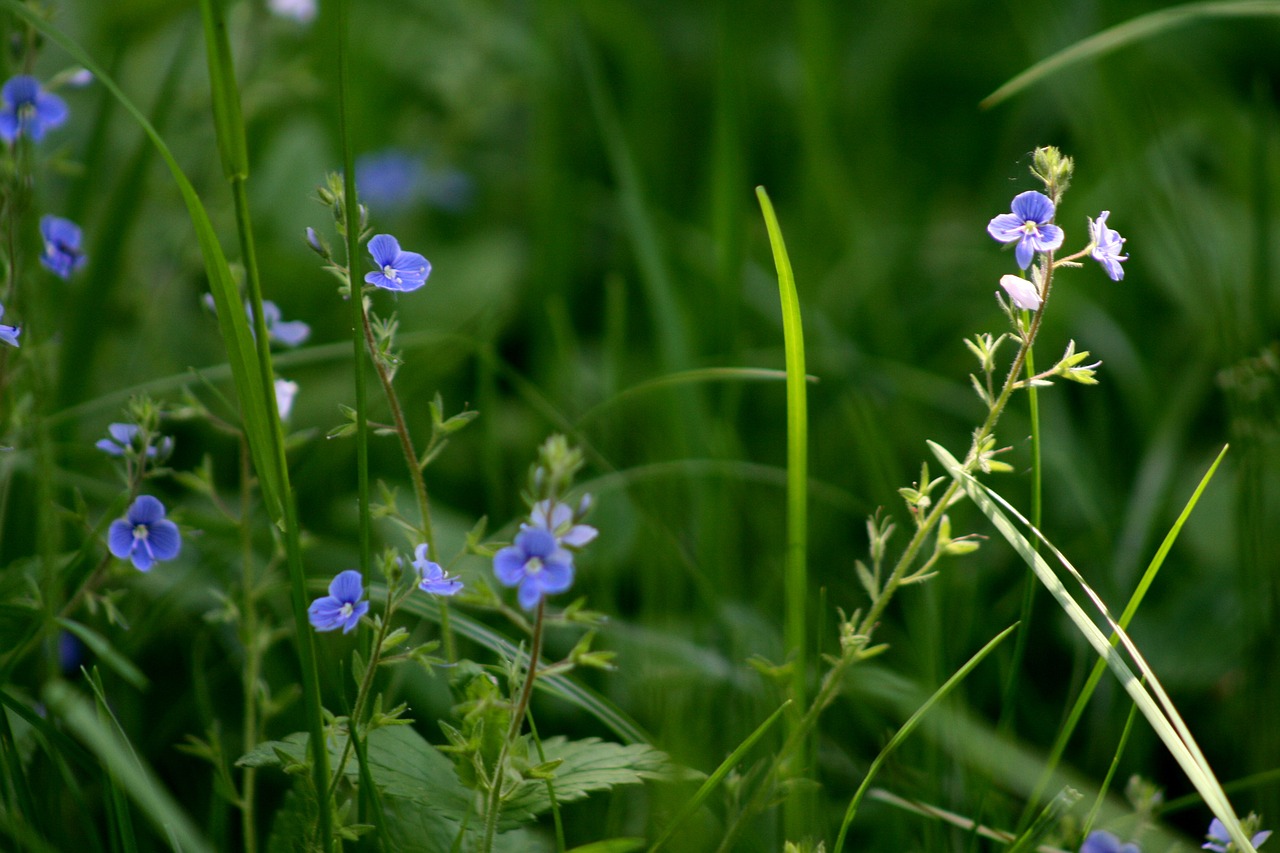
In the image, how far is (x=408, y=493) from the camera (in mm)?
2764

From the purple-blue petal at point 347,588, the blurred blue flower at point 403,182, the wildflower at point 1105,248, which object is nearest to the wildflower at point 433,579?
the purple-blue petal at point 347,588

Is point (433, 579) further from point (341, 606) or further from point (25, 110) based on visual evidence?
point (25, 110)

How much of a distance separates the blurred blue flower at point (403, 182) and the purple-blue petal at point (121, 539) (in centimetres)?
218

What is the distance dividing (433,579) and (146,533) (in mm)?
473

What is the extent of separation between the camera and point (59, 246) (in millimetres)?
1758

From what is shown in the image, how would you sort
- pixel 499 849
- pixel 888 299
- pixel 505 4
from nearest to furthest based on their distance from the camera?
1. pixel 499 849
2. pixel 888 299
3. pixel 505 4

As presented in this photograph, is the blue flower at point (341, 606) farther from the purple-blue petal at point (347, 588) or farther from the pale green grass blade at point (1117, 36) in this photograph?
the pale green grass blade at point (1117, 36)

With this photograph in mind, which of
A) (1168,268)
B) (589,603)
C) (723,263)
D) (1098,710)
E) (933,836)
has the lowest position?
(1098,710)

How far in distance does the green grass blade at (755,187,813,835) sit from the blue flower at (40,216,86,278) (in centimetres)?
107

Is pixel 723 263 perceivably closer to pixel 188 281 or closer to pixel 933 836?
pixel 933 836

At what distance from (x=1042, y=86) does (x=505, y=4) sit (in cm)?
227

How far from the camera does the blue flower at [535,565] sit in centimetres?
111

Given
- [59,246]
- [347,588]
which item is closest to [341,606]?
[347,588]

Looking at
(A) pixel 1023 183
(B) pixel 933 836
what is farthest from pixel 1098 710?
(A) pixel 1023 183
